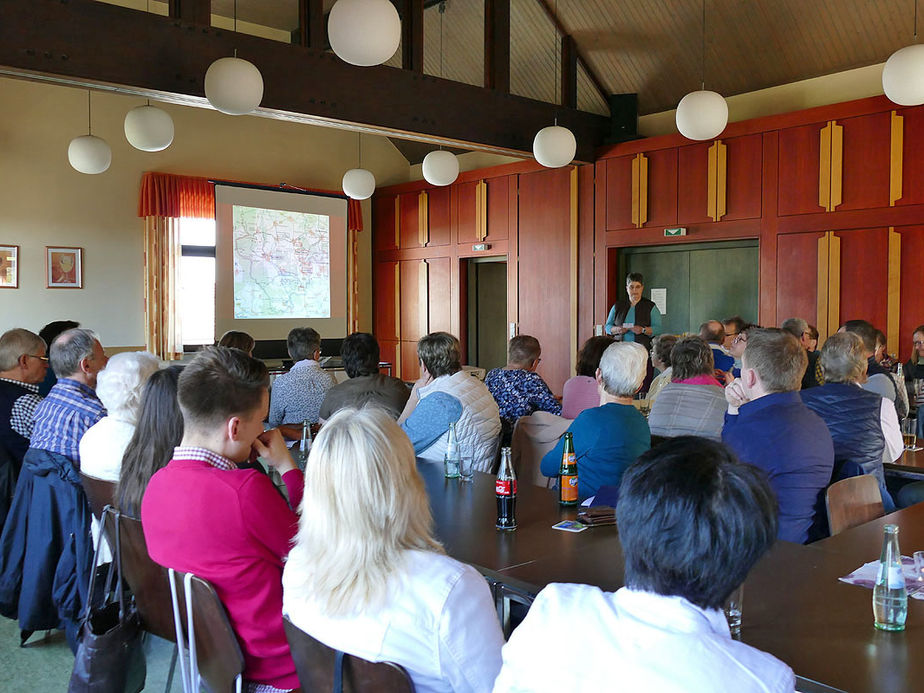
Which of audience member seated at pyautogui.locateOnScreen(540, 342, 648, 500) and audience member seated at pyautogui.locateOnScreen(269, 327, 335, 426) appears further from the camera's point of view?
audience member seated at pyautogui.locateOnScreen(269, 327, 335, 426)

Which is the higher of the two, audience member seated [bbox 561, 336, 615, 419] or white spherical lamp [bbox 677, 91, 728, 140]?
Result: white spherical lamp [bbox 677, 91, 728, 140]

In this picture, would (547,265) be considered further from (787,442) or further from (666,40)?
(787,442)

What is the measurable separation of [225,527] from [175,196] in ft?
28.8

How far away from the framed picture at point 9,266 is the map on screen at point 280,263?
248 cm

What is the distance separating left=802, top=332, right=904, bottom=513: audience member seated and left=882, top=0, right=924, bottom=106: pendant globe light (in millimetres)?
1939

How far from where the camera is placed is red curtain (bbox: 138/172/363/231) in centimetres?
964

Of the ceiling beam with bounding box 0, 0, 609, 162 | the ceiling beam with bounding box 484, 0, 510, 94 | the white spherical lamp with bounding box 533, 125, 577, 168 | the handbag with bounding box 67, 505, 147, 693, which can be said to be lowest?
the handbag with bounding box 67, 505, 147, 693

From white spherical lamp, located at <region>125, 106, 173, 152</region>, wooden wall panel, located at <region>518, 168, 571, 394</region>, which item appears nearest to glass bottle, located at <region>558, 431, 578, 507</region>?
white spherical lamp, located at <region>125, 106, 173, 152</region>

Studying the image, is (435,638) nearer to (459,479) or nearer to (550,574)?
(550,574)

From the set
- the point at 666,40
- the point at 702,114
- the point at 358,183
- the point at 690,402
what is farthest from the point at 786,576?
the point at 358,183

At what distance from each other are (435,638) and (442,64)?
9.33 metres

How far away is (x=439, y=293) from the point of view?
1101cm

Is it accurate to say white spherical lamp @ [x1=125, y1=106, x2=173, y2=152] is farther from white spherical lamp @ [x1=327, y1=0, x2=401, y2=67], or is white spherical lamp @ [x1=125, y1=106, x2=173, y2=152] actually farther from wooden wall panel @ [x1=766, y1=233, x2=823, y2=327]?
wooden wall panel @ [x1=766, y1=233, x2=823, y2=327]

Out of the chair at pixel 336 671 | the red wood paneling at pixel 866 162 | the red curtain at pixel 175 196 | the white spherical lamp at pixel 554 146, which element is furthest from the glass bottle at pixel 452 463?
the red curtain at pixel 175 196
